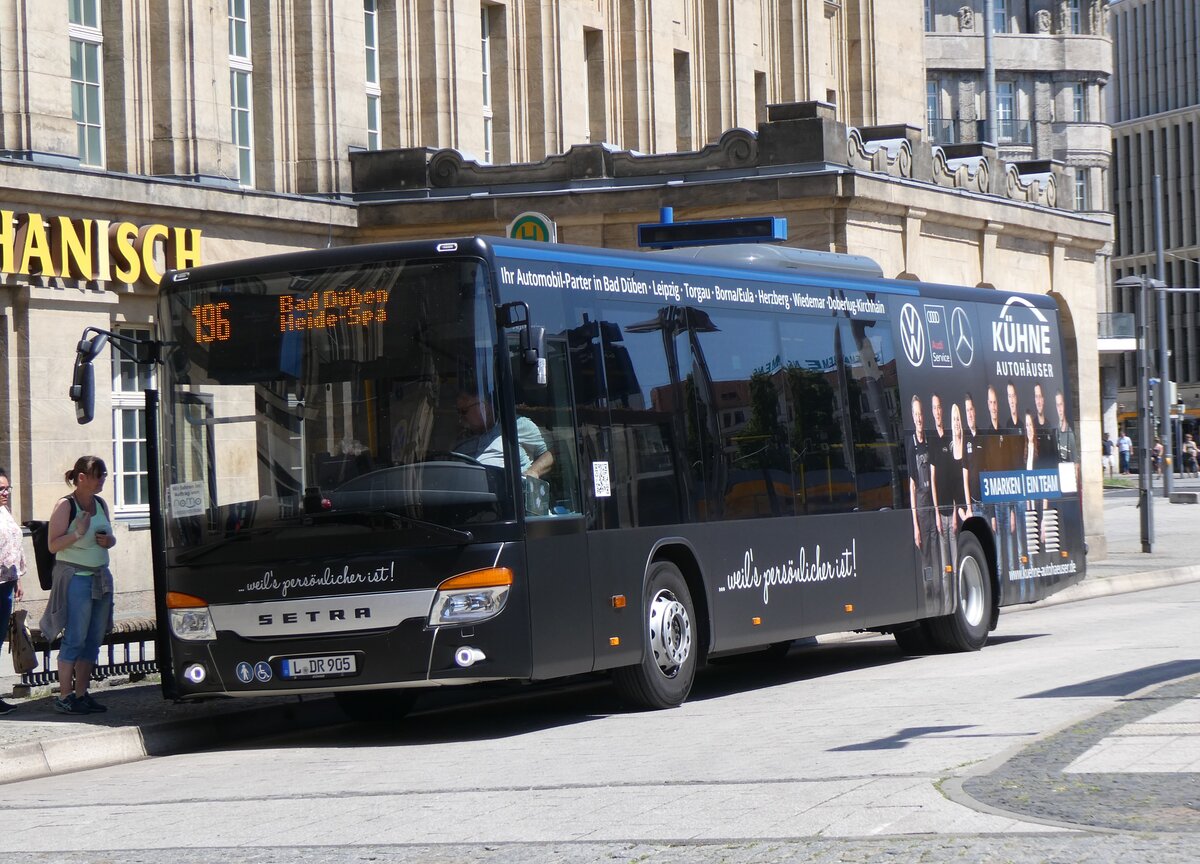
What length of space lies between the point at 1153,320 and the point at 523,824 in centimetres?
12074

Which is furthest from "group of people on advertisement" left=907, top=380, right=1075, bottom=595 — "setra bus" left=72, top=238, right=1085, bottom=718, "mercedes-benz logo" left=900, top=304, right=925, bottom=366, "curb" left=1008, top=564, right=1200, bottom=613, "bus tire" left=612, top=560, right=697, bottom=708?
"curb" left=1008, top=564, right=1200, bottom=613

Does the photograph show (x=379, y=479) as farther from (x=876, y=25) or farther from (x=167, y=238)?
(x=876, y=25)

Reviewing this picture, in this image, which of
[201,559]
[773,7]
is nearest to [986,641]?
[201,559]

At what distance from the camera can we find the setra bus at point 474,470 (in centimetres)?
1225

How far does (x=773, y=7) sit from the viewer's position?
129 feet

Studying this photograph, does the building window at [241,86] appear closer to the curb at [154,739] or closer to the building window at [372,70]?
the building window at [372,70]

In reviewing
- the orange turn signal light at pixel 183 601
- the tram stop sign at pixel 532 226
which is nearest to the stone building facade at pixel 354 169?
the tram stop sign at pixel 532 226

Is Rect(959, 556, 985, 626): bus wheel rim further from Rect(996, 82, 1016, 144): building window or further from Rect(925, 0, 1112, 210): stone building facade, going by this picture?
Rect(996, 82, 1016, 144): building window

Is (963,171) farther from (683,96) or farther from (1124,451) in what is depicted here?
(1124,451)

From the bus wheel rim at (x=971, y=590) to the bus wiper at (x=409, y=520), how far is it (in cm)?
694

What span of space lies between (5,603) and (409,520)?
323 cm

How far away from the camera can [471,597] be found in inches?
481

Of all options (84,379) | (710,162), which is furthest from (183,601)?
(710,162)

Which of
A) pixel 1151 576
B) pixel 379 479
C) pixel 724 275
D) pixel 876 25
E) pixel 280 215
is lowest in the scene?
pixel 1151 576
